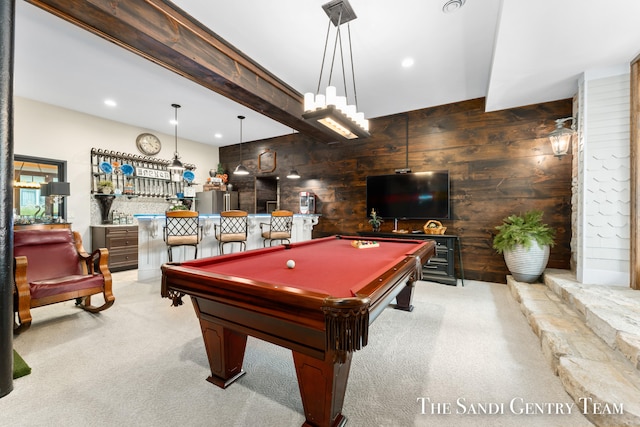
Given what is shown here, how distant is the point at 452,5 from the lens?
2502mm

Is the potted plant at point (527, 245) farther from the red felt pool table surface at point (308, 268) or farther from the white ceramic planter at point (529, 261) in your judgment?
the red felt pool table surface at point (308, 268)

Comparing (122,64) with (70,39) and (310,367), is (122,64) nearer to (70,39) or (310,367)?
(70,39)

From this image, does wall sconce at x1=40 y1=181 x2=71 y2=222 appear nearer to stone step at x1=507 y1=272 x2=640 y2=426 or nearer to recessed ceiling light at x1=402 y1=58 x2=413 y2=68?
recessed ceiling light at x1=402 y1=58 x2=413 y2=68

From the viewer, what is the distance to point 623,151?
292 cm

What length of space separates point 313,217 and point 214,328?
428cm

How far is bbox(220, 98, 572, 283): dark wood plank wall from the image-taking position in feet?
13.3

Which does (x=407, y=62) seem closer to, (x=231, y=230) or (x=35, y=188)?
(x=231, y=230)

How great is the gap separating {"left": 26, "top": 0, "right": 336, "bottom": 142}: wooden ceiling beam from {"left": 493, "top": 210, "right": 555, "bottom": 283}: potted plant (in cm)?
367

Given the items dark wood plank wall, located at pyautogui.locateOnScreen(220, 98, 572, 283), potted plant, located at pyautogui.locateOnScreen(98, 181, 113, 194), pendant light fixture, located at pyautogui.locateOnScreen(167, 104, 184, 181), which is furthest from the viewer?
potted plant, located at pyautogui.locateOnScreen(98, 181, 113, 194)

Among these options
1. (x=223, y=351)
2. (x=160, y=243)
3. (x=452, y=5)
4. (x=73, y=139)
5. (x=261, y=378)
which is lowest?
(x=261, y=378)

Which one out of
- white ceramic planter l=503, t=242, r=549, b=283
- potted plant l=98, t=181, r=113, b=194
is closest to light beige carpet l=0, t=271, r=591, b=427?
white ceramic planter l=503, t=242, r=549, b=283

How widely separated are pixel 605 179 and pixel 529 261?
1255 millimetres

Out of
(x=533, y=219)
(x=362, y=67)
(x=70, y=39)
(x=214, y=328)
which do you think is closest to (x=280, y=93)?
(x=362, y=67)

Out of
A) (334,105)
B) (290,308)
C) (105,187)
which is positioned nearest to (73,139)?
(105,187)
